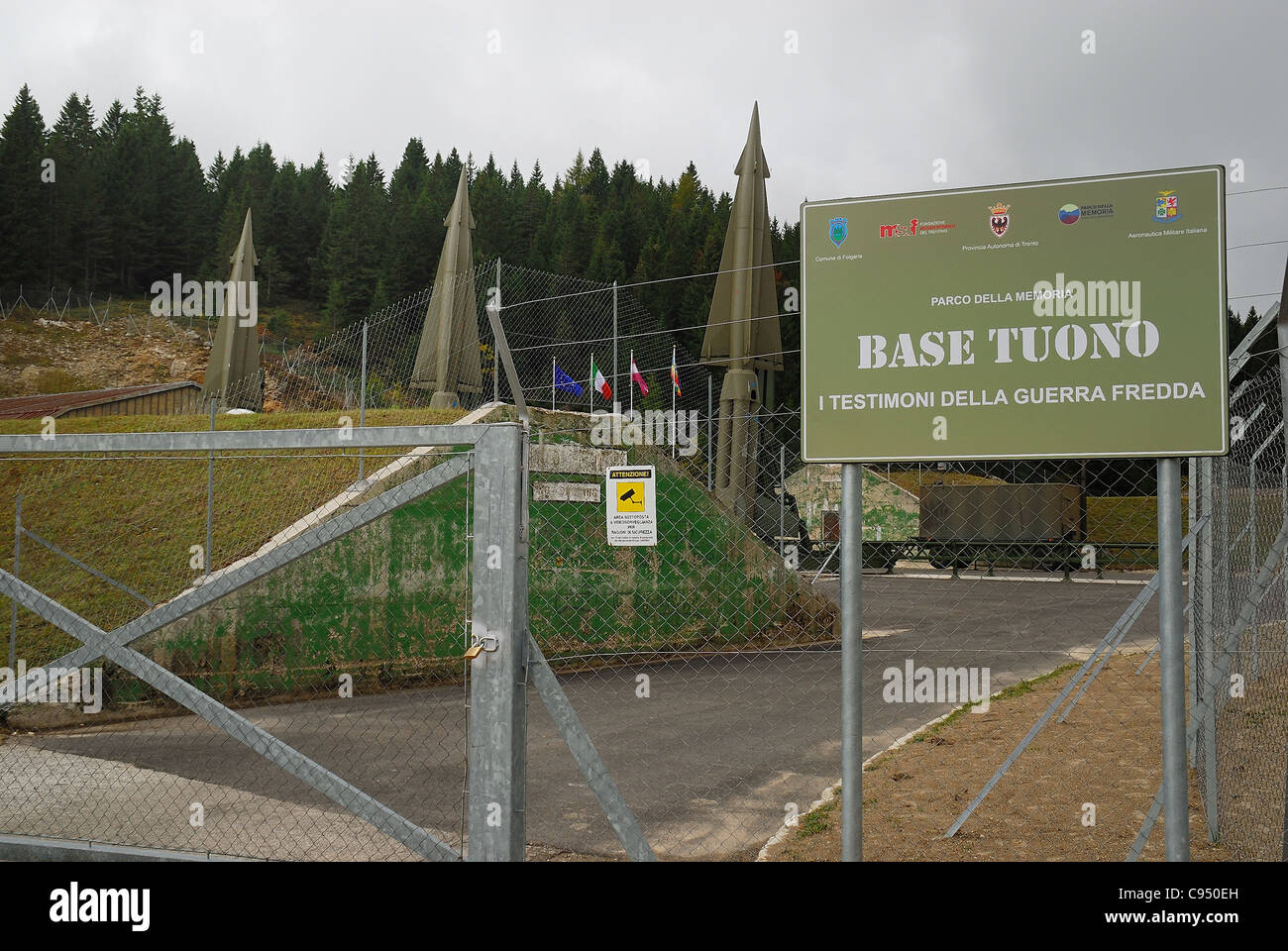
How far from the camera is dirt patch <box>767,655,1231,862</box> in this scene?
16.0ft

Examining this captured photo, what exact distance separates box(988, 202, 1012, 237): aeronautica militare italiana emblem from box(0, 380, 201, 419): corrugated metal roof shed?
2048 centimetres

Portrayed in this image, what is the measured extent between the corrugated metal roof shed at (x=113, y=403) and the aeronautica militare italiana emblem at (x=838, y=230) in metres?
19.9

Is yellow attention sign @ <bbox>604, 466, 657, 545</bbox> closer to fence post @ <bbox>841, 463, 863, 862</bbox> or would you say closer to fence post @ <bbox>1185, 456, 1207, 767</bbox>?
fence post @ <bbox>841, 463, 863, 862</bbox>

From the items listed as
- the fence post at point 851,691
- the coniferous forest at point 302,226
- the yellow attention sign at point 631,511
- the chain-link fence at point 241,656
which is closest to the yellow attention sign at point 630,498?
the yellow attention sign at point 631,511

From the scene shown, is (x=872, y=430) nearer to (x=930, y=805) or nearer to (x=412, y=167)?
(x=930, y=805)

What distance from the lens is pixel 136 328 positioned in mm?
54969

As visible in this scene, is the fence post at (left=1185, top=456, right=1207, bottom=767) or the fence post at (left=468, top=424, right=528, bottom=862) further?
the fence post at (left=1185, top=456, right=1207, bottom=767)

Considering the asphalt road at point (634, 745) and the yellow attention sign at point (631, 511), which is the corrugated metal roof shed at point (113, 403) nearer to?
the asphalt road at point (634, 745)

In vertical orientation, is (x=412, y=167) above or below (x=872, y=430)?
above

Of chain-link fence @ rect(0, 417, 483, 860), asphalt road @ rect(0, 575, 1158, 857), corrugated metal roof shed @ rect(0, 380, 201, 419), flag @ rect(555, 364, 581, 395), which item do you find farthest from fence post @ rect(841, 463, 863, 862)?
corrugated metal roof shed @ rect(0, 380, 201, 419)

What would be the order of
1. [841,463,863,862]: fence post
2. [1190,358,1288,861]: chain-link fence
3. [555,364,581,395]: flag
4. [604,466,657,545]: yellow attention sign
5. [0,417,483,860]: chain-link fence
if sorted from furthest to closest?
[555,364,581,395]: flag < [1190,358,1288,861]: chain-link fence < [604,466,657,545]: yellow attention sign < [0,417,483,860]: chain-link fence < [841,463,863,862]: fence post
